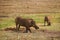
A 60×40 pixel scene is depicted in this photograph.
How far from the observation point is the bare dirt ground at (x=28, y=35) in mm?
2377

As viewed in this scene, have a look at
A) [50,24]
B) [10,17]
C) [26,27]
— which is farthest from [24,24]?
[50,24]

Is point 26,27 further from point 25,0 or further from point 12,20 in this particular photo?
point 25,0

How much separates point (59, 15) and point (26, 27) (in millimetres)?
541

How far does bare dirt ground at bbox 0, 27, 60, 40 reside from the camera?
2.38 meters

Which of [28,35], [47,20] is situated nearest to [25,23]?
[28,35]

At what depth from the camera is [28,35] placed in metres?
2.38

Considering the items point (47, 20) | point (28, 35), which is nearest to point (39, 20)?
point (47, 20)

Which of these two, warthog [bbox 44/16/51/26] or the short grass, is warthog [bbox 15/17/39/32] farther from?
warthog [bbox 44/16/51/26]

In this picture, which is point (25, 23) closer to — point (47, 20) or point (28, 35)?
→ point (28, 35)

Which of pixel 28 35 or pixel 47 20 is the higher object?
pixel 47 20

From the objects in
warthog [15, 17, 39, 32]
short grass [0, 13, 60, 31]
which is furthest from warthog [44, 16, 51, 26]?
warthog [15, 17, 39, 32]

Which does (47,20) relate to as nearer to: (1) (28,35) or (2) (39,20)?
(2) (39,20)

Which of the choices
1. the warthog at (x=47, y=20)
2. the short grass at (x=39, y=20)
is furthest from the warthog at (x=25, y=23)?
the warthog at (x=47, y=20)

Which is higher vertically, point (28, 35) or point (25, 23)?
point (25, 23)
